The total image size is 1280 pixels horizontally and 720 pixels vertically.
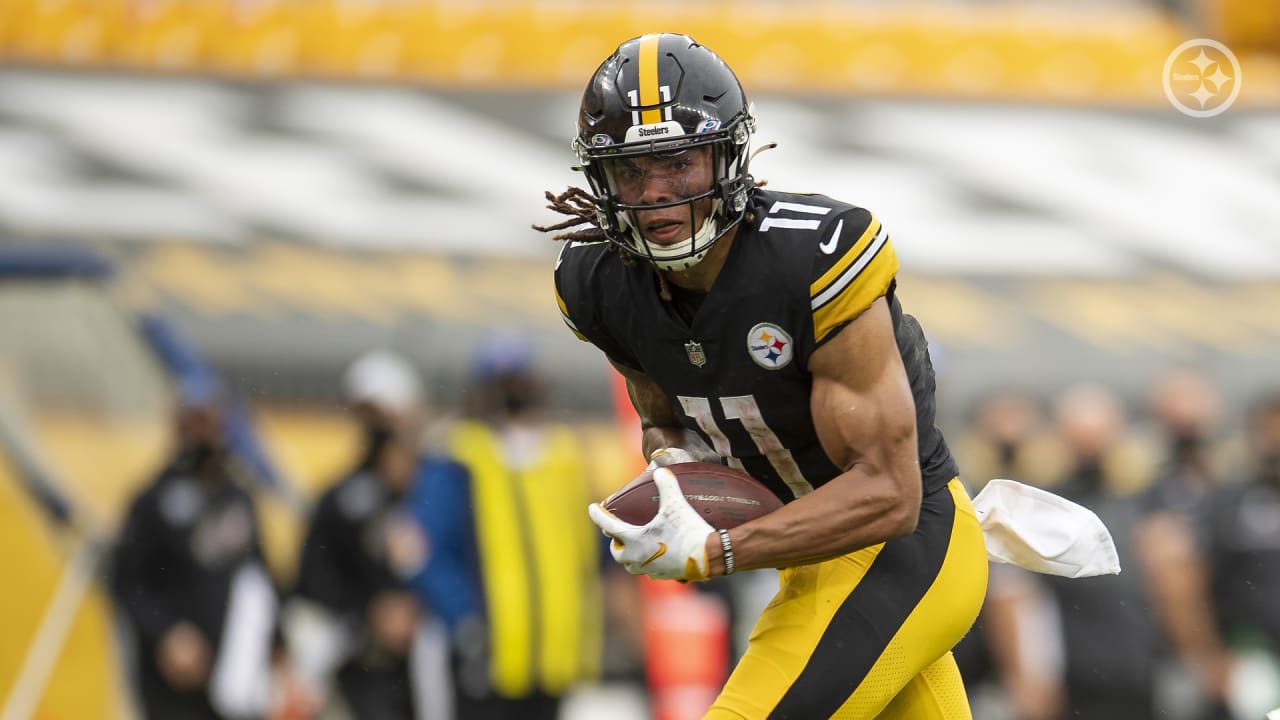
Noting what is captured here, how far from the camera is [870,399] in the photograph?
3.11 metres

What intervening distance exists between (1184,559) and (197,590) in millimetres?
4266

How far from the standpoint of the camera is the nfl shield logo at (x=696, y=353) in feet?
10.8

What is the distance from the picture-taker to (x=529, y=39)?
10.5m

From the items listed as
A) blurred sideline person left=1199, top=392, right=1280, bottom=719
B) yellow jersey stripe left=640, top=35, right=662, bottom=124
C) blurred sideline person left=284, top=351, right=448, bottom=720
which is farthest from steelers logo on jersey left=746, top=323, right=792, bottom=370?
blurred sideline person left=1199, top=392, right=1280, bottom=719

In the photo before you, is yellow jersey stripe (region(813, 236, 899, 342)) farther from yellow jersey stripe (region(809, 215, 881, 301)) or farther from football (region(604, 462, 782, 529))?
football (region(604, 462, 782, 529))

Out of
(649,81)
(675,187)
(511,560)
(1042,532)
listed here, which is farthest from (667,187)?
(511,560)

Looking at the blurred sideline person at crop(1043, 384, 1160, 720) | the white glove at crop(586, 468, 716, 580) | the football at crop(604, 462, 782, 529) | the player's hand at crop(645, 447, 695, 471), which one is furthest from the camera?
the blurred sideline person at crop(1043, 384, 1160, 720)

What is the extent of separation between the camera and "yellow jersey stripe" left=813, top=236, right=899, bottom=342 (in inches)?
123

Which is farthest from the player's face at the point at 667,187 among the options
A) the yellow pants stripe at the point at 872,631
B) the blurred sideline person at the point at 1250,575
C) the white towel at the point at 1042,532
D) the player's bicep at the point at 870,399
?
the blurred sideline person at the point at 1250,575

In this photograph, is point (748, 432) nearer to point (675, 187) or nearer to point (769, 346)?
point (769, 346)

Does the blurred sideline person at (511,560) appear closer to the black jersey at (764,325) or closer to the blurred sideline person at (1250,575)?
the blurred sideline person at (1250,575)

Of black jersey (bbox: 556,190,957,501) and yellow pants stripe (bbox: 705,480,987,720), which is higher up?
black jersey (bbox: 556,190,957,501)

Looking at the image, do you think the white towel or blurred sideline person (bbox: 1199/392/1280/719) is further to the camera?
blurred sideline person (bbox: 1199/392/1280/719)

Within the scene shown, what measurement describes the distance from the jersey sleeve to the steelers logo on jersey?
7 cm
